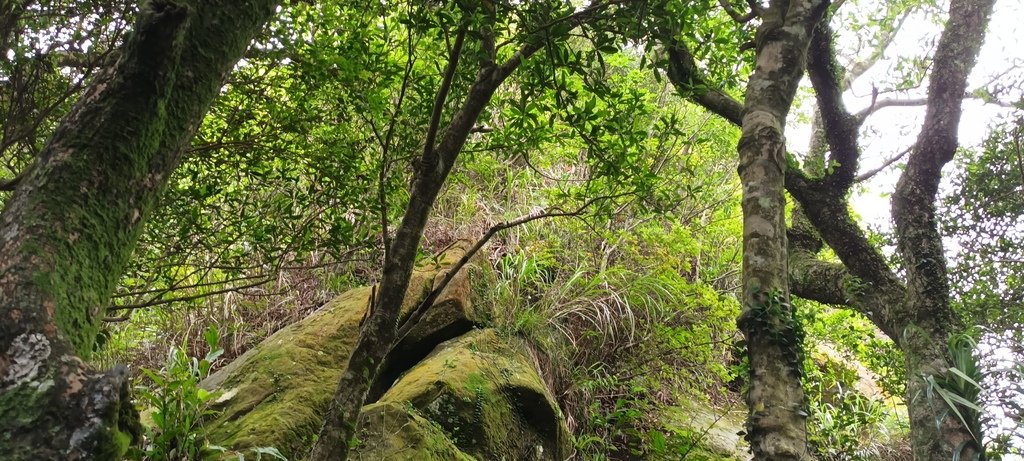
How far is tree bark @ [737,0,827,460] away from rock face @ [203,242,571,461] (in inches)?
61.4

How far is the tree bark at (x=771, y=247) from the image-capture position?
2615mm

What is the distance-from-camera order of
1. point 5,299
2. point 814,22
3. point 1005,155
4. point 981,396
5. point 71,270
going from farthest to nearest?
1. point 1005,155
2. point 814,22
3. point 981,396
4. point 71,270
5. point 5,299

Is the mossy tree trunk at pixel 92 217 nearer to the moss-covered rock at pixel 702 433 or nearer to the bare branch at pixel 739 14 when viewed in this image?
the bare branch at pixel 739 14

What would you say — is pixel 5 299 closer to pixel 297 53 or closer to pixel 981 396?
pixel 297 53

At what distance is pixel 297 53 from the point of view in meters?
3.06

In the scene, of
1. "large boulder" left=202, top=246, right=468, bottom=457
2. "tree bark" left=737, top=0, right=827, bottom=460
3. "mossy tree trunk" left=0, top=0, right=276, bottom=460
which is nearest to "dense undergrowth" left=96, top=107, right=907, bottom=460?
"large boulder" left=202, top=246, right=468, bottom=457

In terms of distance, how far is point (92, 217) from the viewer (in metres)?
1.38

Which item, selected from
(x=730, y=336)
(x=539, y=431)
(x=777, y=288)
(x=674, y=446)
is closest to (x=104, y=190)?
(x=777, y=288)

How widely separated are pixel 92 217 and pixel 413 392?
2.77m

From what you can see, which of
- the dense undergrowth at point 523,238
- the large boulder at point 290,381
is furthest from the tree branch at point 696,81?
the large boulder at point 290,381

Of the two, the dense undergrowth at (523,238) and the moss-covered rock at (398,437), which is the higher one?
the dense undergrowth at (523,238)

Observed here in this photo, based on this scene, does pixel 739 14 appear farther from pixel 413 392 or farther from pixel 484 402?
pixel 413 392

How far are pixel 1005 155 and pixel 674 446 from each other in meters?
4.10

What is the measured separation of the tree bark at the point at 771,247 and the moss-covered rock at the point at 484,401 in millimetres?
1810
